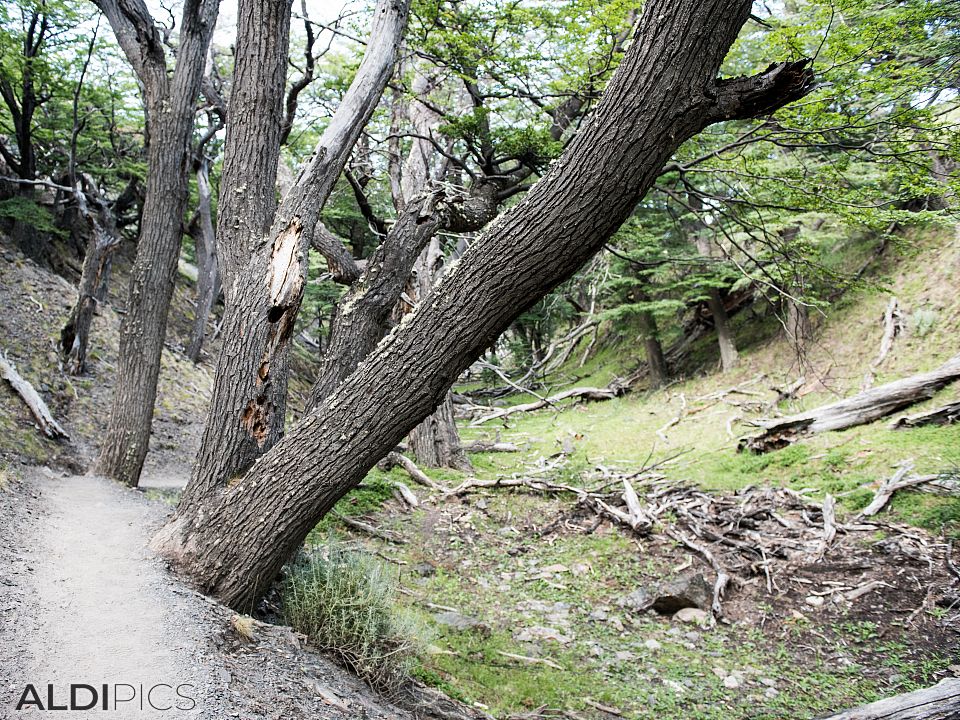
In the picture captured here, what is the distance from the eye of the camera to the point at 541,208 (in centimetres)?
311

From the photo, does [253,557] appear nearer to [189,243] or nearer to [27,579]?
[27,579]

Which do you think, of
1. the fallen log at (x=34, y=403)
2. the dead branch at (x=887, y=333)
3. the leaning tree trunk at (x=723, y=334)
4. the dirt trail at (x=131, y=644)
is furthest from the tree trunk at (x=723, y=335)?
the dirt trail at (x=131, y=644)

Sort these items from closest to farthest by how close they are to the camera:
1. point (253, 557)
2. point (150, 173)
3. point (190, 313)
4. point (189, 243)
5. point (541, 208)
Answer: point (541, 208)
point (253, 557)
point (150, 173)
point (190, 313)
point (189, 243)

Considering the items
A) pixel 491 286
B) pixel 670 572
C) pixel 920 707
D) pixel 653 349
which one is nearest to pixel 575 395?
pixel 653 349

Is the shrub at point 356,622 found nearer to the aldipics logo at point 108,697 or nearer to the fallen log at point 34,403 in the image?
the aldipics logo at point 108,697

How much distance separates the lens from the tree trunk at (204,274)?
1387 cm

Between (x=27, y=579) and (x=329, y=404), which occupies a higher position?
(x=329, y=404)

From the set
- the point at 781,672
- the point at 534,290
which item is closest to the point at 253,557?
the point at 534,290

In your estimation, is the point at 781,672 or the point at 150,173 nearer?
the point at 781,672

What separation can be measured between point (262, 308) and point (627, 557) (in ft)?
14.8

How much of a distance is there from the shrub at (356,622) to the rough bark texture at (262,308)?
2.69ft

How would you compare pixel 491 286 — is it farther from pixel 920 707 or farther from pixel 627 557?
pixel 627 557

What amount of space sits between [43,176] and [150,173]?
9.78 m

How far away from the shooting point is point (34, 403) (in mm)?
7887
